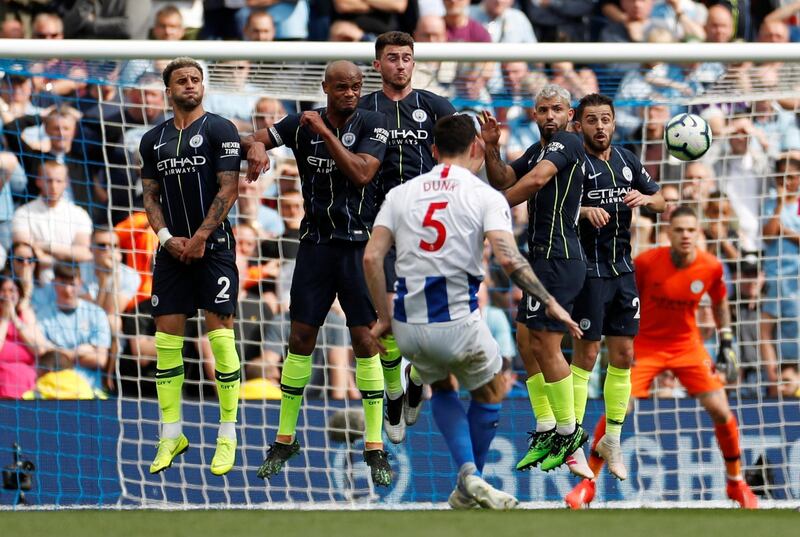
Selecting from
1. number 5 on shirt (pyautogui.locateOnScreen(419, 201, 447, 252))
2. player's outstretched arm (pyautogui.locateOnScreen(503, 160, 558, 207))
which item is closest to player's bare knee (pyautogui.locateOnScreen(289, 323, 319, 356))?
player's outstretched arm (pyautogui.locateOnScreen(503, 160, 558, 207))

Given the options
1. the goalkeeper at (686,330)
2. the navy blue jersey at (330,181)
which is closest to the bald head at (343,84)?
the navy blue jersey at (330,181)

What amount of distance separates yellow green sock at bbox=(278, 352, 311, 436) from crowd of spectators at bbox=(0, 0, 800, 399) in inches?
80.5

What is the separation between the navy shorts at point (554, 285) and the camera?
882cm

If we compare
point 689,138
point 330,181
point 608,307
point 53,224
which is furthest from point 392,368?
point 53,224

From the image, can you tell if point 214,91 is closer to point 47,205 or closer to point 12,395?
point 47,205

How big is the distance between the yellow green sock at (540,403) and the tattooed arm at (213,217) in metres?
2.32

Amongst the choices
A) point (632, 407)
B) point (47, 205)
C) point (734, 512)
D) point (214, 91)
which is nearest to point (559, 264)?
point (734, 512)

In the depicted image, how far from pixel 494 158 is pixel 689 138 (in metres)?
1.40

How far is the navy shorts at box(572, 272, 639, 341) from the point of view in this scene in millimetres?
9406

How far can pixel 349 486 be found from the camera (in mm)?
11148

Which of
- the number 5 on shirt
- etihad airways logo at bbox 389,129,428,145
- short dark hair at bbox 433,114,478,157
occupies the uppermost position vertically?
short dark hair at bbox 433,114,478,157

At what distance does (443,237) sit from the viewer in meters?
7.52

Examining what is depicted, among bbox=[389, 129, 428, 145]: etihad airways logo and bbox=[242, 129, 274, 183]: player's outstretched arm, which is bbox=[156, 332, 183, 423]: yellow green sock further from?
bbox=[389, 129, 428, 145]: etihad airways logo

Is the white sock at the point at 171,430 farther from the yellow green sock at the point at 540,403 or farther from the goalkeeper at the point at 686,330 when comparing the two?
the goalkeeper at the point at 686,330
